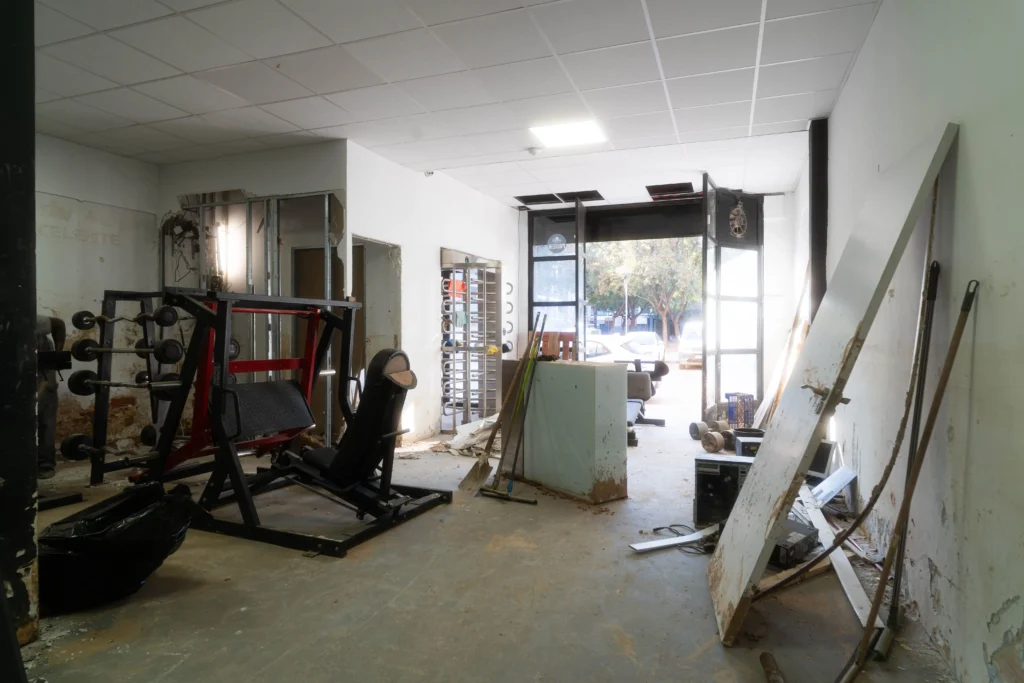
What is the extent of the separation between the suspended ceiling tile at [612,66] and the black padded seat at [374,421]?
7.40 feet

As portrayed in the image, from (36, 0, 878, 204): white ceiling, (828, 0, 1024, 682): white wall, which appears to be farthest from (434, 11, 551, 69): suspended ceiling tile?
(828, 0, 1024, 682): white wall

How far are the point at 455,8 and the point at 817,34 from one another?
216 cm

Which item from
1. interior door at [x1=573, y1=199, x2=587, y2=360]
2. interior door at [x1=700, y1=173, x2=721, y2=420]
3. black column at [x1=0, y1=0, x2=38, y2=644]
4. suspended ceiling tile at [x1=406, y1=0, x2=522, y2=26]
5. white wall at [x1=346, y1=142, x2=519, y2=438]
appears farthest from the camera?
interior door at [x1=573, y1=199, x2=587, y2=360]

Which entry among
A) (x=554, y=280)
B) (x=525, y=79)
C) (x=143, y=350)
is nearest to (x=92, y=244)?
(x=143, y=350)

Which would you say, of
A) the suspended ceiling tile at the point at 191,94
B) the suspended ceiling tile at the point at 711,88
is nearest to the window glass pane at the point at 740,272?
the suspended ceiling tile at the point at 711,88

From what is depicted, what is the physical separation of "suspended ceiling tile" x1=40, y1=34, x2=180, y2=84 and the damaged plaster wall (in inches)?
75.1

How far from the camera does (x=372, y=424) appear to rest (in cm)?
338

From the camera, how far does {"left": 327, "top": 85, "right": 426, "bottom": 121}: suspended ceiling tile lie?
4.25 m

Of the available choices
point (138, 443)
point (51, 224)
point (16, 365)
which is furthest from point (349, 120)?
point (138, 443)

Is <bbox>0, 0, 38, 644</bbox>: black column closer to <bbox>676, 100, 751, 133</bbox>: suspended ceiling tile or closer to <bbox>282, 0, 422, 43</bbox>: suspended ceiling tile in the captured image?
<bbox>282, 0, 422, 43</bbox>: suspended ceiling tile

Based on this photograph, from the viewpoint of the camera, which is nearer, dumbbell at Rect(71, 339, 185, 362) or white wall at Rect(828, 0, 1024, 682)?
white wall at Rect(828, 0, 1024, 682)

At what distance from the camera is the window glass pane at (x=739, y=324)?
22.7 ft

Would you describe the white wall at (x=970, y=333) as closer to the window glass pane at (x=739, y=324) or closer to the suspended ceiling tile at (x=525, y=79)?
the suspended ceiling tile at (x=525, y=79)

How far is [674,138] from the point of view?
17.9 feet
